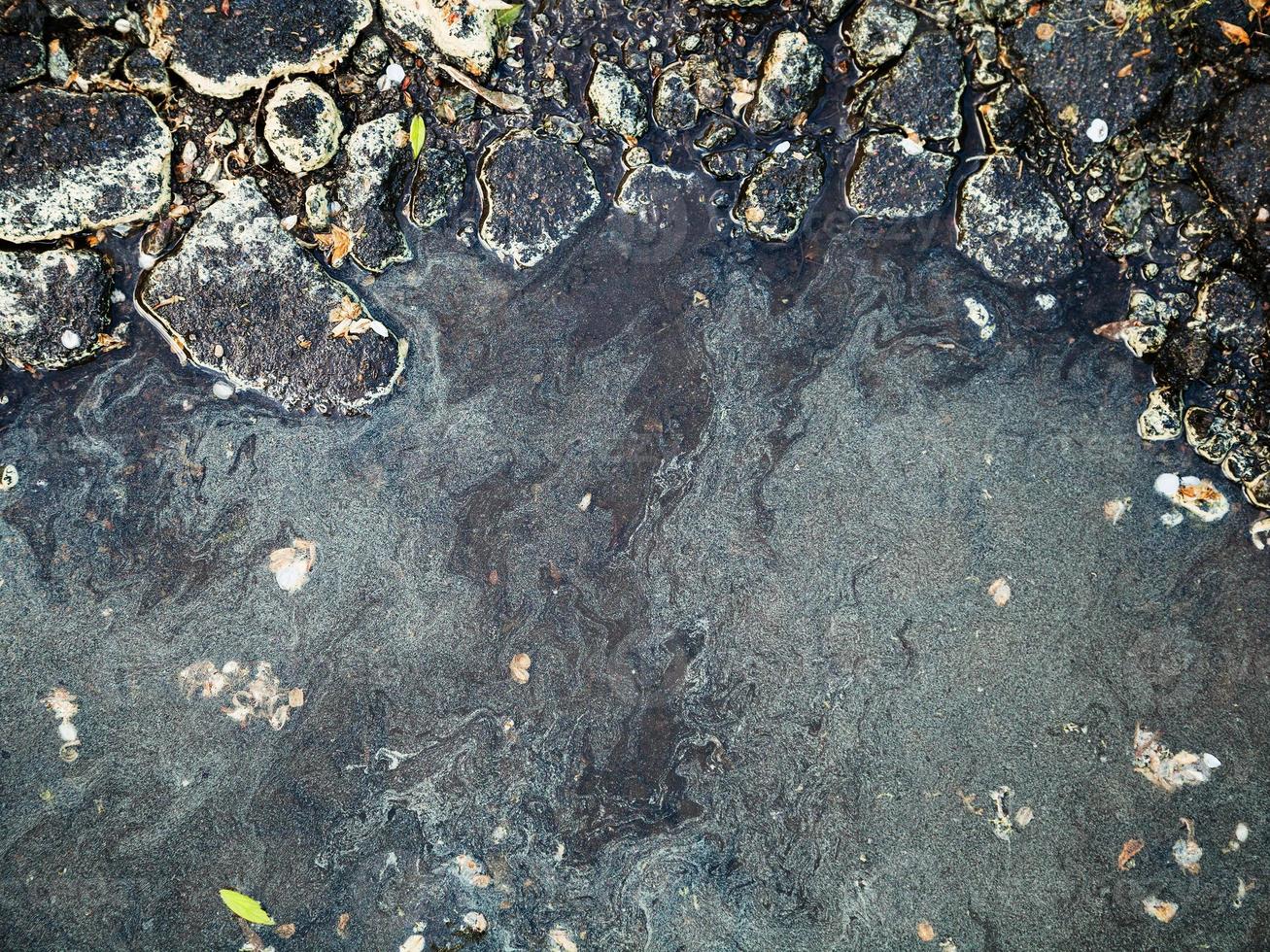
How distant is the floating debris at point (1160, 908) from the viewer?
78.0 inches

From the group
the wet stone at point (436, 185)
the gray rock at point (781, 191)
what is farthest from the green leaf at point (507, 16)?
the gray rock at point (781, 191)

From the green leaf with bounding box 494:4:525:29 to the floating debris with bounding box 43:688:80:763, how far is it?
2217 mm

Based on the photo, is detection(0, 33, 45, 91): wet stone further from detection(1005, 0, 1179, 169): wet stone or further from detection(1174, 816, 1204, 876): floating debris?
detection(1174, 816, 1204, 876): floating debris

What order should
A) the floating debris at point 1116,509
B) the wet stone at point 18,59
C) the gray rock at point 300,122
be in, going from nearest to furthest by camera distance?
the wet stone at point 18,59, the gray rock at point 300,122, the floating debris at point 1116,509

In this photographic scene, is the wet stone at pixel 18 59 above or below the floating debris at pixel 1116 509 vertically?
above

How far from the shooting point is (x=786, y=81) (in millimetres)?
1926

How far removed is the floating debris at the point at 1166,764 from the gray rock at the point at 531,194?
2.19 m

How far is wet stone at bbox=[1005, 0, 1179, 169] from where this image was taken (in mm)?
1850

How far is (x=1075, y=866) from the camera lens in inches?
78.0

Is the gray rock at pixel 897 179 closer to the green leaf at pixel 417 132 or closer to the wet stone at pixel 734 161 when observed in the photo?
the wet stone at pixel 734 161

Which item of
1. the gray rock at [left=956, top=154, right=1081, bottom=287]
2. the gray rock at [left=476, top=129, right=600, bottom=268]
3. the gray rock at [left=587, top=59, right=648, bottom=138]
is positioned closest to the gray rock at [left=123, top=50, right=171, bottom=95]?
the gray rock at [left=476, top=129, right=600, bottom=268]

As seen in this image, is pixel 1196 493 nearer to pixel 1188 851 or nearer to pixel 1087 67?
pixel 1188 851

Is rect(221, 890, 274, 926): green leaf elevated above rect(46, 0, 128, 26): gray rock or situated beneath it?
situated beneath

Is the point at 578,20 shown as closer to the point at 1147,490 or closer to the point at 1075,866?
the point at 1147,490
